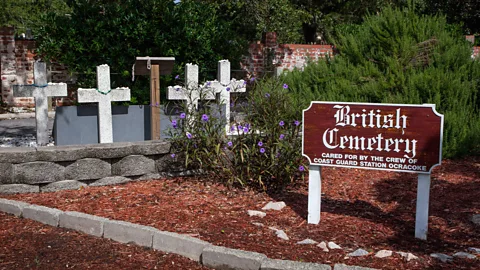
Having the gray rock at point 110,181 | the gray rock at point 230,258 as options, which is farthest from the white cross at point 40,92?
the gray rock at point 230,258

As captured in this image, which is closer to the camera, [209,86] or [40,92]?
[40,92]

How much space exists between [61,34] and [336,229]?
26.0 ft

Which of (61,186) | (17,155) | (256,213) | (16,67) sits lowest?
(256,213)

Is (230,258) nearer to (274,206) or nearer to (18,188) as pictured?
(274,206)

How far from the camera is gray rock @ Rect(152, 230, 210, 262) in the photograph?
155 inches

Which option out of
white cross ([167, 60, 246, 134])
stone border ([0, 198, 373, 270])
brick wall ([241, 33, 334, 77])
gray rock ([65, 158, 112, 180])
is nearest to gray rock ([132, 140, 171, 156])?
gray rock ([65, 158, 112, 180])

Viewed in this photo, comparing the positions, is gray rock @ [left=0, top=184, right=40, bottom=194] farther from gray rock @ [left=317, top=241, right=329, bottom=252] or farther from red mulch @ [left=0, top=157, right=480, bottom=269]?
gray rock @ [left=317, top=241, right=329, bottom=252]

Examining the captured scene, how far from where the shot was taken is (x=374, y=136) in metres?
4.44

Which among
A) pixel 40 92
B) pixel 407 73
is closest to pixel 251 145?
pixel 40 92

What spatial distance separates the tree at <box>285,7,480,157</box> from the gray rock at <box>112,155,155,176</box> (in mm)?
2627

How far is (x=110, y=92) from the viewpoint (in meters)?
7.05

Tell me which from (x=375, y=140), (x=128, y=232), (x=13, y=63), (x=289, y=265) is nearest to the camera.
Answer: (x=289, y=265)

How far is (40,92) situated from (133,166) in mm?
1848

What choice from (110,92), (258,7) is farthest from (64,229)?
(258,7)
